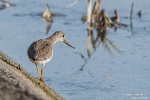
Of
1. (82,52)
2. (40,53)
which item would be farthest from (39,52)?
(82,52)

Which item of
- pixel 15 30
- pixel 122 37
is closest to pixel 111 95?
pixel 122 37

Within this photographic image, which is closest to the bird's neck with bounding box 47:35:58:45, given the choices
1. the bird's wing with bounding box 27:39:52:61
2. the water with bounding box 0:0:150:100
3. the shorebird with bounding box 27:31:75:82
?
the shorebird with bounding box 27:31:75:82

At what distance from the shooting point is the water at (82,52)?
870cm

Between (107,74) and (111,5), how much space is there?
595cm

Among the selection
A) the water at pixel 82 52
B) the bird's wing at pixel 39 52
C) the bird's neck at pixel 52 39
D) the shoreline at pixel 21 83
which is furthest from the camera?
the bird's neck at pixel 52 39

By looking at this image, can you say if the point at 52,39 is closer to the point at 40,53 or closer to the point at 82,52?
the point at 40,53

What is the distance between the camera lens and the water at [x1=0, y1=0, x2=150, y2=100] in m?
8.70

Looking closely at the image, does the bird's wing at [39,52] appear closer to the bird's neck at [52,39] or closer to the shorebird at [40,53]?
the shorebird at [40,53]

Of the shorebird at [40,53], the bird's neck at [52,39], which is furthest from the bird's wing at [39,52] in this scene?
the bird's neck at [52,39]

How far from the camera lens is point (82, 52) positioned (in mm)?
11102

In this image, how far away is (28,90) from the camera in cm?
A: 663

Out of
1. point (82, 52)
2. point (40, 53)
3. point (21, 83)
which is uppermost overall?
point (40, 53)

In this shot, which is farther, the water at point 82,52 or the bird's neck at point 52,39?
the bird's neck at point 52,39

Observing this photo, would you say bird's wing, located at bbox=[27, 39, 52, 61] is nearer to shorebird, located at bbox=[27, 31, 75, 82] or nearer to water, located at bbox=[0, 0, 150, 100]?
shorebird, located at bbox=[27, 31, 75, 82]
